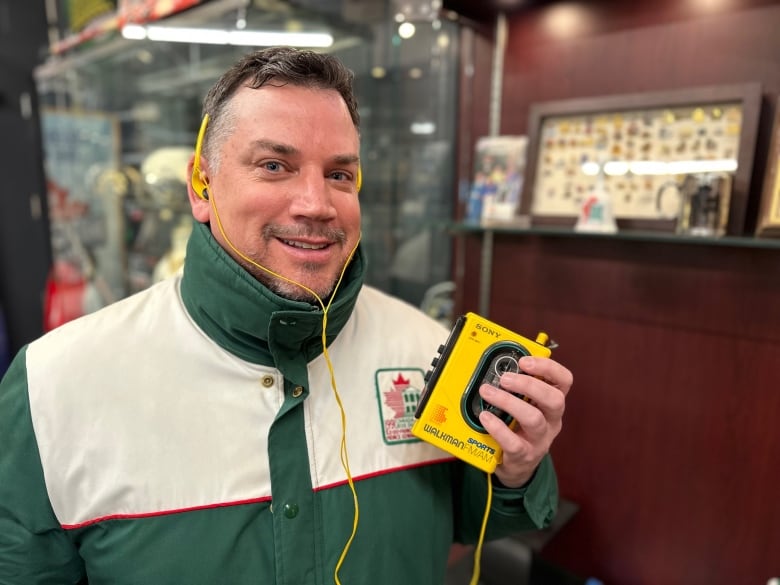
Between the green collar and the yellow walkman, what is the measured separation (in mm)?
181

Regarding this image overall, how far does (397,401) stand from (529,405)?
0.82 feet

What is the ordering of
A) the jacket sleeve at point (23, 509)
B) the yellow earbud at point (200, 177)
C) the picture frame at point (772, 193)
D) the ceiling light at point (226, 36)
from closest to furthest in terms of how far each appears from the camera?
the jacket sleeve at point (23, 509) < the yellow earbud at point (200, 177) < the picture frame at point (772, 193) < the ceiling light at point (226, 36)

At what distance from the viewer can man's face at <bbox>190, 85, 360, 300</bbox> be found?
0.79 m

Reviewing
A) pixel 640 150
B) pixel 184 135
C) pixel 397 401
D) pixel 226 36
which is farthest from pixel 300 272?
pixel 184 135

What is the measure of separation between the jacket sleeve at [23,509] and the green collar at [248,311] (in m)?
0.28

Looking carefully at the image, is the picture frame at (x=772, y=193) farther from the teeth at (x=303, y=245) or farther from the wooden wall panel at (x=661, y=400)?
the teeth at (x=303, y=245)

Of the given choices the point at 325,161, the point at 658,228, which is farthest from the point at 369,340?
the point at 658,228

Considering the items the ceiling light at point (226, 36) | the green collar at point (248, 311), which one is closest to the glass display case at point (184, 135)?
the ceiling light at point (226, 36)

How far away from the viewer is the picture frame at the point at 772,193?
111 cm

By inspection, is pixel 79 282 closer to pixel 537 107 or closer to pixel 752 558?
pixel 537 107

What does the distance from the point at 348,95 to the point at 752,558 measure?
140 cm

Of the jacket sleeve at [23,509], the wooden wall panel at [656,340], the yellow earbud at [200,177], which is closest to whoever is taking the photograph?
the jacket sleeve at [23,509]

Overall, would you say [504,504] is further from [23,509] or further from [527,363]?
[23,509]

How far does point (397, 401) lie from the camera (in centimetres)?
93
